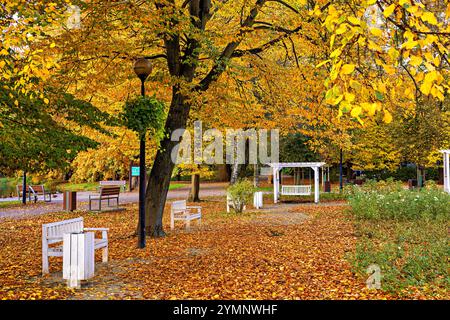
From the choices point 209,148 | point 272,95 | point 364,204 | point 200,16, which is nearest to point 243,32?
point 200,16

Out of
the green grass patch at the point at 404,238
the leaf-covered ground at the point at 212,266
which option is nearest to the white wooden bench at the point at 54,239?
the leaf-covered ground at the point at 212,266

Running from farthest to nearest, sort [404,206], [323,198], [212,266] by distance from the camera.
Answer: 1. [323,198]
2. [404,206]
3. [212,266]

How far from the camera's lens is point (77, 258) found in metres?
5.80

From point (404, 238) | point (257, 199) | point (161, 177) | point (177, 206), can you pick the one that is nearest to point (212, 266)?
point (161, 177)

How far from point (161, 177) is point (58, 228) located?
11.3ft

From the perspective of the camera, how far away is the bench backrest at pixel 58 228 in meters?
6.53

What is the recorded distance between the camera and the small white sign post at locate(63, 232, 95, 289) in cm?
567

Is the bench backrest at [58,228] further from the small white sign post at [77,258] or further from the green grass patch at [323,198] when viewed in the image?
the green grass patch at [323,198]

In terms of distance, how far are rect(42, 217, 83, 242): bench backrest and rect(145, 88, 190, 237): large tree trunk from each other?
243 centimetres

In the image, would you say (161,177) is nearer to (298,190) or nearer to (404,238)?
(404,238)

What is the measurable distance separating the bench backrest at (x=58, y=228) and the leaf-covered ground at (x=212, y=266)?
56 centimetres

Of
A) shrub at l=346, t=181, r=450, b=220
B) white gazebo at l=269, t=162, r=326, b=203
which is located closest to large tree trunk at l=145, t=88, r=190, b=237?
shrub at l=346, t=181, r=450, b=220

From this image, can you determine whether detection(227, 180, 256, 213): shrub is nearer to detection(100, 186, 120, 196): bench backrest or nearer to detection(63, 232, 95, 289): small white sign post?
detection(100, 186, 120, 196): bench backrest

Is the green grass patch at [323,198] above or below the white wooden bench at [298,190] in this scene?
below
